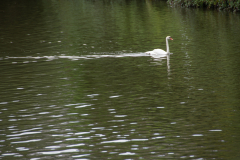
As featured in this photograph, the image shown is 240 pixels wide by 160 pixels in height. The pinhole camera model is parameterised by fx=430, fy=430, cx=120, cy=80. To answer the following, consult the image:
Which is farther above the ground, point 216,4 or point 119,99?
point 119,99

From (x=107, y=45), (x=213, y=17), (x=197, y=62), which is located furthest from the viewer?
(x=213, y=17)

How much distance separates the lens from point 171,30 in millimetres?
42625

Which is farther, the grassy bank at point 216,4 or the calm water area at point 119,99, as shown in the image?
the grassy bank at point 216,4

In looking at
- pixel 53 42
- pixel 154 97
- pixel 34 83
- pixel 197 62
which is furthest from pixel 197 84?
pixel 53 42

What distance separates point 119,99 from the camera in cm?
1720

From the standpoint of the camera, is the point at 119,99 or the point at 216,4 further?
the point at 216,4

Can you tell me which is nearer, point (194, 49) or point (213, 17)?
point (194, 49)

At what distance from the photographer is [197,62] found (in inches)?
986

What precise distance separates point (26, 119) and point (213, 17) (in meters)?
41.4

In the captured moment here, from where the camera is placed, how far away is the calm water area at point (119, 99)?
469 inches

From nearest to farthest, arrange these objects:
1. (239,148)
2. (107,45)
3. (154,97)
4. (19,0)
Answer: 1. (239,148)
2. (154,97)
3. (107,45)
4. (19,0)

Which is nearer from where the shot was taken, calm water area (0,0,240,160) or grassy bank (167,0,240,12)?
calm water area (0,0,240,160)

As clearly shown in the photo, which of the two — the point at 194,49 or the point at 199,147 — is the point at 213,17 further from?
the point at 199,147

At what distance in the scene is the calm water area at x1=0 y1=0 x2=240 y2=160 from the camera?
1191cm
